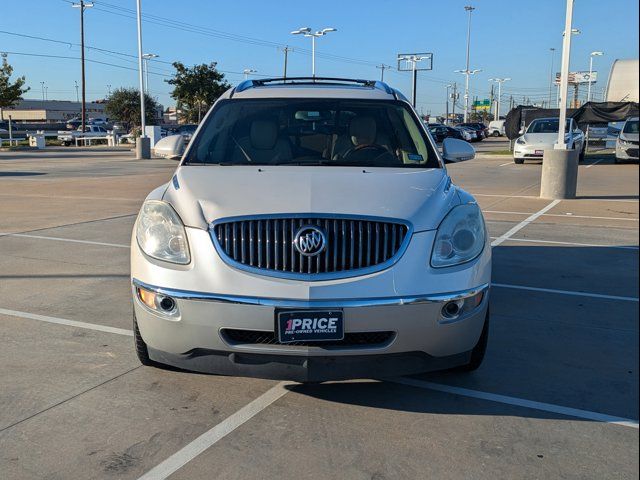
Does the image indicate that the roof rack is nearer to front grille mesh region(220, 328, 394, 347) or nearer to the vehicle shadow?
the vehicle shadow

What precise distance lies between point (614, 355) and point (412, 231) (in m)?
2.00

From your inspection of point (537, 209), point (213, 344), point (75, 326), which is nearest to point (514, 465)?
point (213, 344)

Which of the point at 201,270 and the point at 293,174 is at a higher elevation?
the point at 293,174

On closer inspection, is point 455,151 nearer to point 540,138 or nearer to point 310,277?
point 310,277

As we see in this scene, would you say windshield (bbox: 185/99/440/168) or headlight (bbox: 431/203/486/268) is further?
windshield (bbox: 185/99/440/168)

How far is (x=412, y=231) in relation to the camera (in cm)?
329

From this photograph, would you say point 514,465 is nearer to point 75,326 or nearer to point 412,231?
point 412,231

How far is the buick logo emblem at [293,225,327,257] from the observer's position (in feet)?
10.5

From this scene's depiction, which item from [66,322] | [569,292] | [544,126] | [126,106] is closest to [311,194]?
[66,322]

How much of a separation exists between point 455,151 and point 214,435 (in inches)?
126

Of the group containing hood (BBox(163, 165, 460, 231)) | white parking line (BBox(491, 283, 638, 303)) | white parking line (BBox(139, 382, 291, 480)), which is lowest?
white parking line (BBox(139, 382, 291, 480))

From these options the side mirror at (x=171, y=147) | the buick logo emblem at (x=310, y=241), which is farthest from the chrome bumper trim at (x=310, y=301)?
the side mirror at (x=171, y=147)

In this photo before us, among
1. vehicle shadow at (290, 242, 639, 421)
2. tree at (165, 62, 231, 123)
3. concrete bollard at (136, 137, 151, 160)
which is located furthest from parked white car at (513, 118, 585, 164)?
tree at (165, 62, 231, 123)

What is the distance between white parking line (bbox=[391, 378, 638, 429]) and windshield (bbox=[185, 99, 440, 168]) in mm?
1475
